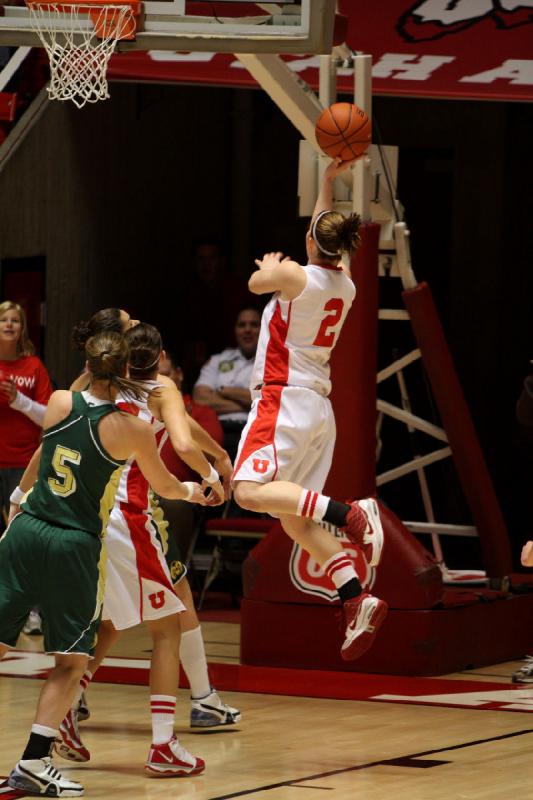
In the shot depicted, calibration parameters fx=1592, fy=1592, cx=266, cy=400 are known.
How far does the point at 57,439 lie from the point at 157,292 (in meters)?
9.46

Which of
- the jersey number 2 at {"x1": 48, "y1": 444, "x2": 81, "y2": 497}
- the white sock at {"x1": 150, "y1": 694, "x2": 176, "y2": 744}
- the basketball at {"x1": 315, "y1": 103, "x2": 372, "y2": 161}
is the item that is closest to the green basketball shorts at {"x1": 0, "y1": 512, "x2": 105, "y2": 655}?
the jersey number 2 at {"x1": 48, "y1": 444, "x2": 81, "y2": 497}

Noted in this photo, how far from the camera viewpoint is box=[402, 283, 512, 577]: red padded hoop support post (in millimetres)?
9805

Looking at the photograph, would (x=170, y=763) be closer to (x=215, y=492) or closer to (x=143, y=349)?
(x=215, y=492)

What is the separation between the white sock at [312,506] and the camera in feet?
22.6

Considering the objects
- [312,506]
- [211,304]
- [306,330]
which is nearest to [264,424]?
[306,330]

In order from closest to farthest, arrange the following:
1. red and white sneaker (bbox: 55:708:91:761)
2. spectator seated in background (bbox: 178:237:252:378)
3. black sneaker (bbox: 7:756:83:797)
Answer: black sneaker (bbox: 7:756:83:797)
red and white sneaker (bbox: 55:708:91:761)
spectator seated in background (bbox: 178:237:252:378)

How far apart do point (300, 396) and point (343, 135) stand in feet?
4.87

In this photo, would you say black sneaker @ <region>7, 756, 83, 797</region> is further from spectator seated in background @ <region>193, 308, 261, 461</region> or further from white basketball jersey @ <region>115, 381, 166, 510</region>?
spectator seated in background @ <region>193, 308, 261, 461</region>

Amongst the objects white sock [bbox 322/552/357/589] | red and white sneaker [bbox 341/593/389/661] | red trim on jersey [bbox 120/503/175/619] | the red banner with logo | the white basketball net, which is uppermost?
the red banner with logo

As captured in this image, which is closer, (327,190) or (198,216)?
(327,190)

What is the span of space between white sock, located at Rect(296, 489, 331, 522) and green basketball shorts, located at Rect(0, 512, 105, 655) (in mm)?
1431

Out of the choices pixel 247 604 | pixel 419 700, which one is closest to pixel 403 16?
pixel 247 604

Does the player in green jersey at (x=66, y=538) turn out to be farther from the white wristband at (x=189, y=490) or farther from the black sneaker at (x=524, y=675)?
the black sneaker at (x=524, y=675)

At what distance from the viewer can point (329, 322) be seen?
288 inches
